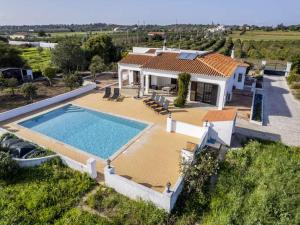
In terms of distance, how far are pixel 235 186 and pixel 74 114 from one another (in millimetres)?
14543

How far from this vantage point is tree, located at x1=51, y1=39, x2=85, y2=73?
31172mm

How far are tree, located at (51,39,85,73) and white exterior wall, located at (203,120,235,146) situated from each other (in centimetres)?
2419

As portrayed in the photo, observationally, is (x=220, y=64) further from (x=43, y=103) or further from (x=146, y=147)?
(x=43, y=103)

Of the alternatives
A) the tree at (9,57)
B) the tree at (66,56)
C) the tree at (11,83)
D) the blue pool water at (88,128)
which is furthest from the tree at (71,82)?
the tree at (9,57)

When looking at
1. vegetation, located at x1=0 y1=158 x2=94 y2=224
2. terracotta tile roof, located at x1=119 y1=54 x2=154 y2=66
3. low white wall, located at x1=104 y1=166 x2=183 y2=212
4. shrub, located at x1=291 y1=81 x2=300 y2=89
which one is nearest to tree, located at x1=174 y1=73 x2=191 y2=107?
terracotta tile roof, located at x1=119 y1=54 x2=154 y2=66

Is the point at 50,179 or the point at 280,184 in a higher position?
the point at 280,184

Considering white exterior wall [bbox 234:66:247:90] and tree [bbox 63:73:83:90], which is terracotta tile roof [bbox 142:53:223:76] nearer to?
white exterior wall [bbox 234:66:247:90]

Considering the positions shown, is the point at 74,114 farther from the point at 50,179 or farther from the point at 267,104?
the point at 267,104

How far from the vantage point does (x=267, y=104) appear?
71.5ft

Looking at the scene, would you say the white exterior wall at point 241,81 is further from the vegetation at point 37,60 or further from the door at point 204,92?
the vegetation at point 37,60

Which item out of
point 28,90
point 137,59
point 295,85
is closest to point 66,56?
point 137,59

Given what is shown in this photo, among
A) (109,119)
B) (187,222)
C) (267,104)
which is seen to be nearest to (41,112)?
(109,119)

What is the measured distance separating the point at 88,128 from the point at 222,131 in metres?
9.67

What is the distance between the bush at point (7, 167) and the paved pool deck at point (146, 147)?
258cm
